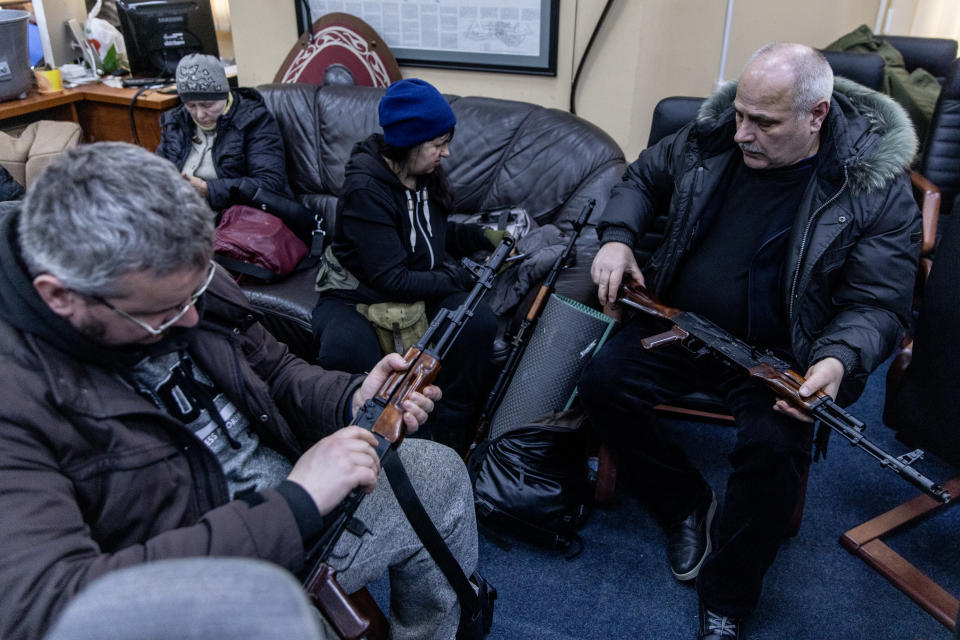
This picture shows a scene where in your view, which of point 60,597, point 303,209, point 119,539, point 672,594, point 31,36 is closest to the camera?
point 60,597

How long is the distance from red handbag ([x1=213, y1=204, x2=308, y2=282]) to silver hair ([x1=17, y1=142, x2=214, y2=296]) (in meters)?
1.57

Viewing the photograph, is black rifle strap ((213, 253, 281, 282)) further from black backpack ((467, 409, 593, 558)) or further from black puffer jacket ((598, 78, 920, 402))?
black puffer jacket ((598, 78, 920, 402))

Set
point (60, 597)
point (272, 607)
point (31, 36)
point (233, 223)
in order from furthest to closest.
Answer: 1. point (31, 36)
2. point (233, 223)
3. point (60, 597)
4. point (272, 607)

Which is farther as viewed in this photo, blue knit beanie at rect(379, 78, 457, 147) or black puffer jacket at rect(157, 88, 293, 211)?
black puffer jacket at rect(157, 88, 293, 211)

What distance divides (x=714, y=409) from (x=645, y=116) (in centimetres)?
172

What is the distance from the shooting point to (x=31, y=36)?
403 cm

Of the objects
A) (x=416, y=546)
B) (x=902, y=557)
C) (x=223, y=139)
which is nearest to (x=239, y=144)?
(x=223, y=139)

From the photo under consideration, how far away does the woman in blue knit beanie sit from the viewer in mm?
2014

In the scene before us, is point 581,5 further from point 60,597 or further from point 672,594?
point 60,597

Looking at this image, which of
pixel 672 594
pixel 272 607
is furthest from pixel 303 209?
pixel 272 607

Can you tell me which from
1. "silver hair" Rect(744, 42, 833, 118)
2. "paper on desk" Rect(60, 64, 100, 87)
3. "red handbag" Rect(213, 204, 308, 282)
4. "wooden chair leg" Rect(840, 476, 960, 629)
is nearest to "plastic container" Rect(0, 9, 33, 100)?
"paper on desk" Rect(60, 64, 100, 87)

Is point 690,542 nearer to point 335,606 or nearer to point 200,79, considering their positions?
point 335,606

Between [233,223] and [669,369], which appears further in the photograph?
[233,223]

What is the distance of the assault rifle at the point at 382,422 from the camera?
3.40 ft
